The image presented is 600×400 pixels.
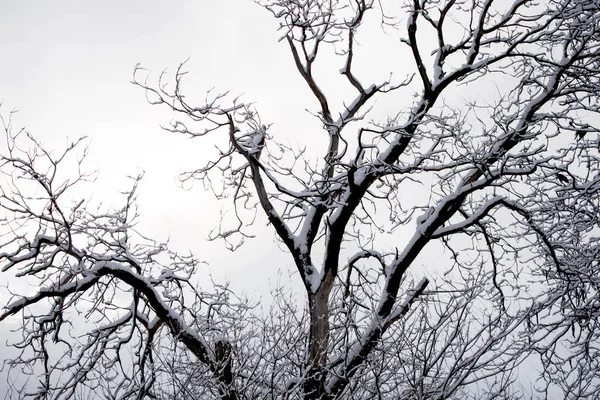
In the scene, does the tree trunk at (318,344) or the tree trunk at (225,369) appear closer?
the tree trunk at (225,369)

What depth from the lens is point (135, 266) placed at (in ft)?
28.6

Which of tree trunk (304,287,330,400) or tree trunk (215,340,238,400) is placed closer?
tree trunk (215,340,238,400)

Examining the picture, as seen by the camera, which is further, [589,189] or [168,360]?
[589,189]

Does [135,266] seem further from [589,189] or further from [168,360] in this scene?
[589,189]

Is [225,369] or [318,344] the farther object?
[318,344]

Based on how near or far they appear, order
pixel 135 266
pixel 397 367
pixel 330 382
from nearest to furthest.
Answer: pixel 397 367, pixel 330 382, pixel 135 266

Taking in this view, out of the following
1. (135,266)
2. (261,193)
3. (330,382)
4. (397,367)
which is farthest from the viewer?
(261,193)

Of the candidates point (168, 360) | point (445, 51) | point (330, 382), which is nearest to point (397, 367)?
point (330, 382)

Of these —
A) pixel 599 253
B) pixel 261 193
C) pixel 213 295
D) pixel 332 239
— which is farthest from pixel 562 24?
pixel 213 295

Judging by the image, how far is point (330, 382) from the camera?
8.05 meters

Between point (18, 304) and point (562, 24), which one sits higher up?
point (562, 24)

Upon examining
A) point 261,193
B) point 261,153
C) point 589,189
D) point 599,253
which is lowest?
point 599,253

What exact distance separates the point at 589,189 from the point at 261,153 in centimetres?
534

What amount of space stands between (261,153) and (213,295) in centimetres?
264
